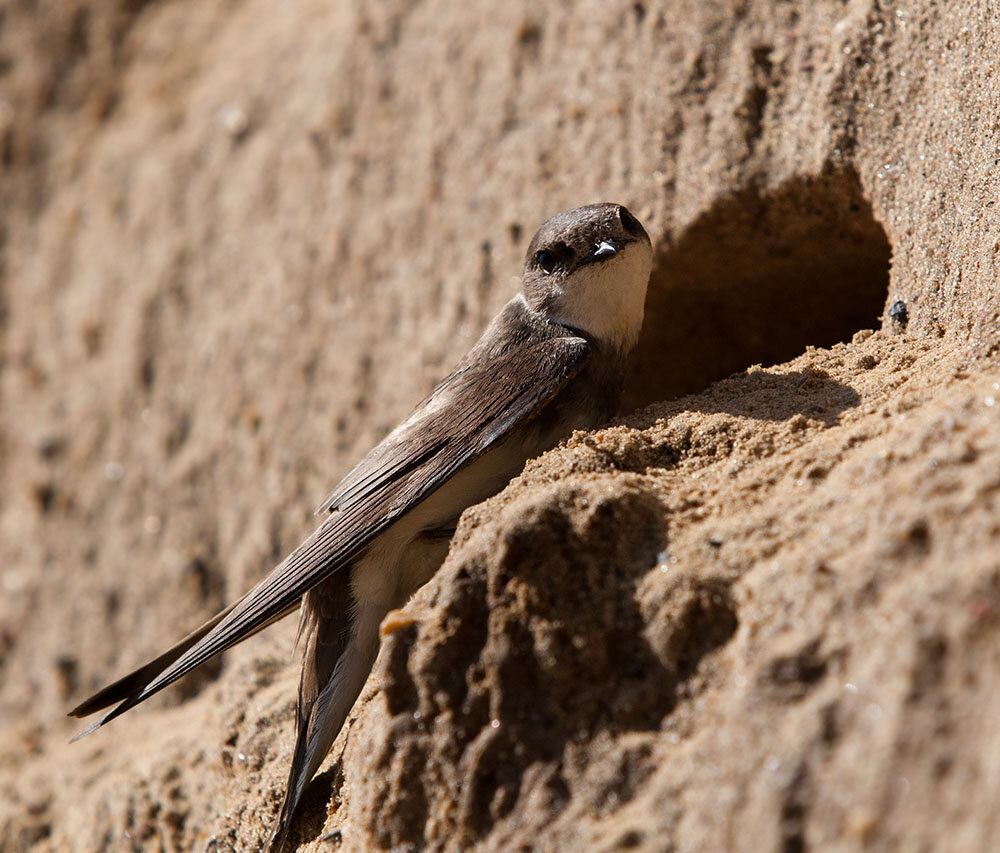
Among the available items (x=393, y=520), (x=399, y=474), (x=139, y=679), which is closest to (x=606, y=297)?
(x=399, y=474)

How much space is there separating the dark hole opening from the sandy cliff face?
1cm

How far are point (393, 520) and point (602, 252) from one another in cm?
107

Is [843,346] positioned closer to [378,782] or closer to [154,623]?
[378,782]

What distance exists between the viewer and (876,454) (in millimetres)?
1982

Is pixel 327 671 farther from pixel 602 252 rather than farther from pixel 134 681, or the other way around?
pixel 602 252

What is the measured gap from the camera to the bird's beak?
3.20 meters

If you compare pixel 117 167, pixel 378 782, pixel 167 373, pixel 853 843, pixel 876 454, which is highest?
pixel 117 167

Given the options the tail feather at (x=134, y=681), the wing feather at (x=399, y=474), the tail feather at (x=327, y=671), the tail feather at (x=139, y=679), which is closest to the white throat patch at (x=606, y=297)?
the wing feather at (x=399, y=474)

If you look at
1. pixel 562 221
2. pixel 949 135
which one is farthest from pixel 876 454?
pixel 562 221

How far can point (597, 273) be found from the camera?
3.26 m

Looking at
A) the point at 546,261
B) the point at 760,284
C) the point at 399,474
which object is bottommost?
the point at 760,284

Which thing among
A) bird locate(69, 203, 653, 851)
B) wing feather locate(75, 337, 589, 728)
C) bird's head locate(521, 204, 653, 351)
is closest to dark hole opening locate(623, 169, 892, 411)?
bird's head locate(521, 204, 653, 351)

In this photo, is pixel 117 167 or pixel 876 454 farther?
pixel 117 167

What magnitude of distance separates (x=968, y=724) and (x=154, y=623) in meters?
4.01
